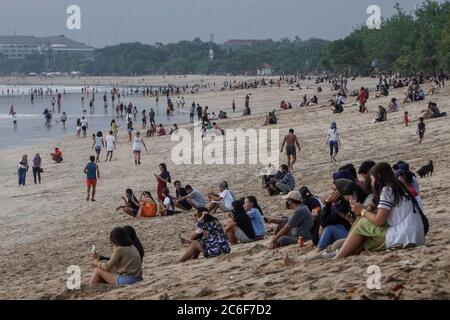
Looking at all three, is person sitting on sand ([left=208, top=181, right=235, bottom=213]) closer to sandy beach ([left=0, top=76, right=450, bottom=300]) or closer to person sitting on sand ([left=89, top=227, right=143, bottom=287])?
sandy beach ([left=0, top=76, right=450, bottom=300])

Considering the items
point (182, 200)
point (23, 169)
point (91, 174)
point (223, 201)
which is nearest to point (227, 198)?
point (223, 201)

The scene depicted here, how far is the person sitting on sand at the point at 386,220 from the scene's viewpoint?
27.7 ft

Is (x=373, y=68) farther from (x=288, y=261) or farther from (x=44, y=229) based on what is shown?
(x=288, y=261)

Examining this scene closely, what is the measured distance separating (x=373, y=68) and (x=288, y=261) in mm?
86541

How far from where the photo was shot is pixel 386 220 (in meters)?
8.57


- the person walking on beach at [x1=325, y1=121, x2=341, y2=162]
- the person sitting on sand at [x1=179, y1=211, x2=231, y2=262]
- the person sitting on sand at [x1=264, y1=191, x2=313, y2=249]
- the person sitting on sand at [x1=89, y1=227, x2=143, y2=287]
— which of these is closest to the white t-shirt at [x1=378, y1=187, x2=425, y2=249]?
the person sitting on sand at [x1=264, y1=191, x2=313, y2=249]

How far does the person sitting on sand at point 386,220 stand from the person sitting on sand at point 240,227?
10.3 feet

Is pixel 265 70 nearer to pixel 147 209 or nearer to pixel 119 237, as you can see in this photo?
pixel 147 209

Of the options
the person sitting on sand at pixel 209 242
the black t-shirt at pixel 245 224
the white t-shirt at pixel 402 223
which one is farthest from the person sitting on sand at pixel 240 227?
the white t-shirt at pixel 402 223

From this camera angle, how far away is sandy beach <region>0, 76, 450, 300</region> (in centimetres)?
798

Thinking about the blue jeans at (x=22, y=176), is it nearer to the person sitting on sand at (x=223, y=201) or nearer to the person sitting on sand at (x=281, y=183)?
the person sitting on sand at (x=281, y=183)

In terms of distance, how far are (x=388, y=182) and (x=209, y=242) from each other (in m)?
3.23
